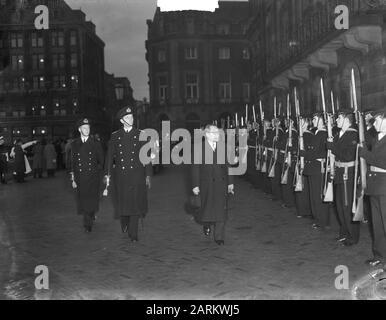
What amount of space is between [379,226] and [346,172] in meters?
1.41

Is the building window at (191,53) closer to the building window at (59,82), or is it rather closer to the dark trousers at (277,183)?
the building window at (59,82)

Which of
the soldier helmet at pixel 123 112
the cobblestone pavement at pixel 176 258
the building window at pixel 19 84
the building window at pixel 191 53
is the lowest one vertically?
the cobblestone pavement at pixel 176 258

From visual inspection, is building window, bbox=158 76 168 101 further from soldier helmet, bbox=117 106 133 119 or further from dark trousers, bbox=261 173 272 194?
soldier helmet, bbox=117 106 133 119

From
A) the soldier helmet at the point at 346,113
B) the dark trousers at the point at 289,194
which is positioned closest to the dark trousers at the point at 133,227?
the soldier helmet at the point at 346,113

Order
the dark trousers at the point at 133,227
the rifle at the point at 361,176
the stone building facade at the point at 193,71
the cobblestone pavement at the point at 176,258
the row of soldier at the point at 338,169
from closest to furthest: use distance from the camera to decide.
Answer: the cobblestone pavement at the point at 176,258
the row of soldier at the point at 338,169
the rifle at the point at 361,176
the dark trousers at the point at 133,227
the stone building facade at the point at 193,71

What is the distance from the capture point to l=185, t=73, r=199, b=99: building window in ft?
203

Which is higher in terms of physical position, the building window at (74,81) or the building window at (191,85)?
the building window at (74,81)

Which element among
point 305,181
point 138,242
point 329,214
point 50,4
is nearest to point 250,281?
point 138,242

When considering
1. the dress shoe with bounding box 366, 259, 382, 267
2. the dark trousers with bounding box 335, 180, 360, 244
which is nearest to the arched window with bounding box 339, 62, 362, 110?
the dark trousers with bounding box 335, 180, 360, 244

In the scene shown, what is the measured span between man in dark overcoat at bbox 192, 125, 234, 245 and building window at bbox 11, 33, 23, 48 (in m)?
76.1

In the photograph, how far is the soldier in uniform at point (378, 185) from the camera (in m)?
7.06

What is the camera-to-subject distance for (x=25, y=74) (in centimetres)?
7975

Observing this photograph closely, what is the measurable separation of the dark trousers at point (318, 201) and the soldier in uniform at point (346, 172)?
3.83 feet

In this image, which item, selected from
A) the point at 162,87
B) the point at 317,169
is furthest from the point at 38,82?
the point at 317,169
